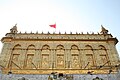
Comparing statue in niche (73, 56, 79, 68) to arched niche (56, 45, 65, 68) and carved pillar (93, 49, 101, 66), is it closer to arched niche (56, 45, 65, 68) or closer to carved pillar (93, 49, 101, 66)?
arched niche (56, 45, 65, 68)

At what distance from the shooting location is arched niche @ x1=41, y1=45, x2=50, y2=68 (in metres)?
21.6

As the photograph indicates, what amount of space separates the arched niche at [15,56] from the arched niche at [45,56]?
3.29m

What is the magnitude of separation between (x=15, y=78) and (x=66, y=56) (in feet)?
23.6

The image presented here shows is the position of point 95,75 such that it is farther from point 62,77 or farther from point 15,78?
point 15,78

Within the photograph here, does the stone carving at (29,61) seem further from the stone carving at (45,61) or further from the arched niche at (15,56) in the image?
the stone carving at (45,61)

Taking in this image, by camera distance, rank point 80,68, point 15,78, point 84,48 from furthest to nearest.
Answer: point 84,48 < point 80,68 < point 15,78

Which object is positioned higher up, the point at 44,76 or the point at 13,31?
the point at 13,31

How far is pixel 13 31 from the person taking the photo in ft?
82.2

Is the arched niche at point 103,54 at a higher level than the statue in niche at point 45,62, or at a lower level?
higher

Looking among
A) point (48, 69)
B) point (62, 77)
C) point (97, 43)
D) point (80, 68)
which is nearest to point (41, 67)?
point (48, 69)

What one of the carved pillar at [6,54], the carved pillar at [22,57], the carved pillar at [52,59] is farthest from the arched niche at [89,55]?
the carved pillar at [6,54]

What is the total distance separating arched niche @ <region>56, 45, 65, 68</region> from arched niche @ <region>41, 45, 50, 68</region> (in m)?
1.27

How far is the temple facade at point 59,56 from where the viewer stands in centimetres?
2042

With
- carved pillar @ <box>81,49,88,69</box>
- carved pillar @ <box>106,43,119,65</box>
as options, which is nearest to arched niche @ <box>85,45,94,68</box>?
carved pillar @ <box>81,49,88,69</box>
